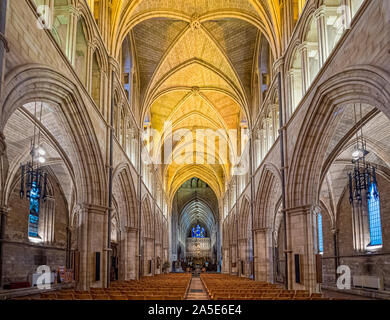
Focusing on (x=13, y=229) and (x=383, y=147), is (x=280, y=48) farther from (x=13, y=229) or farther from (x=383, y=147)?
(x=13, y=229)

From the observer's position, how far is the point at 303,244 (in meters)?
14.0

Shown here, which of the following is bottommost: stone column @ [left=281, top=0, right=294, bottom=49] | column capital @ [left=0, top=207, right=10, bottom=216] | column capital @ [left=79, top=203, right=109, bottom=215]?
column capital @ [left=79, top=203, right=109, bottom=215]

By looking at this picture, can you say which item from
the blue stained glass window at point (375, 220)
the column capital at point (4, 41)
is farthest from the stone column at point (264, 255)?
the column capital at point (4, 41)

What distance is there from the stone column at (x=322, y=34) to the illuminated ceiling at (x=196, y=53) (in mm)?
4795

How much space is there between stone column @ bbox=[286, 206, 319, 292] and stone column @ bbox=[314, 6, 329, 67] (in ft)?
17.2

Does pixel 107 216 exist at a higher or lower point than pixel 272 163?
lower

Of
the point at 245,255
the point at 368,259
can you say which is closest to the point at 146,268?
the point at 245,255

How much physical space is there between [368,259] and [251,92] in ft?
39.0

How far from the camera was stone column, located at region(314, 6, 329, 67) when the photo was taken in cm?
1231

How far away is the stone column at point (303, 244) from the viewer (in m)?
13.6

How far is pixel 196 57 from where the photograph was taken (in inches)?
992

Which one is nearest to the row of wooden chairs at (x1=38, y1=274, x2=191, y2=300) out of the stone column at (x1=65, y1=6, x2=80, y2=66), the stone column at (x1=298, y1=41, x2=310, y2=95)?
the stone column at (x1=65, y1=6, x2=80, y2=66)

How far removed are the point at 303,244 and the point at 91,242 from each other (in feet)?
24.9

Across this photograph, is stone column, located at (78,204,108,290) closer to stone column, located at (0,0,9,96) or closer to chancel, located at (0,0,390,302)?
chancel, located at (0,0,390,302)
